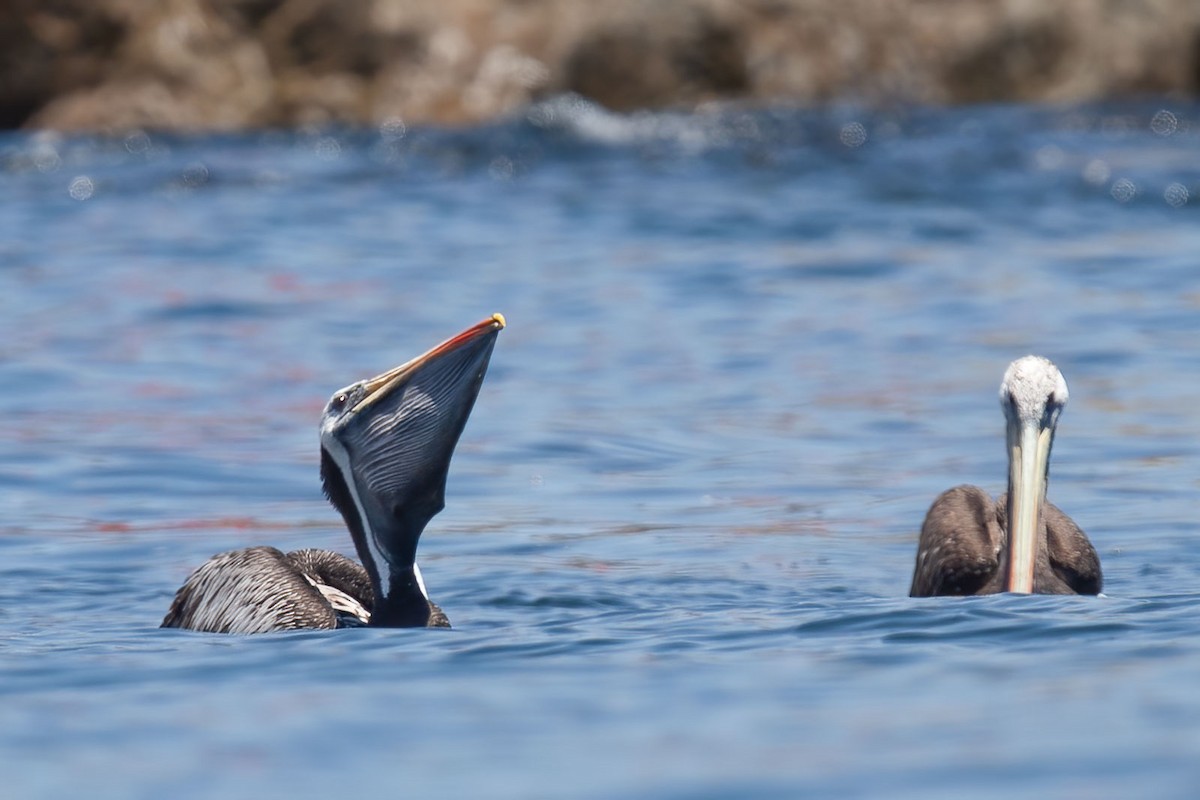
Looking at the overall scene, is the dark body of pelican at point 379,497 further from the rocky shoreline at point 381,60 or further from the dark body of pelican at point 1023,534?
the rocky shoreline at point 381,60

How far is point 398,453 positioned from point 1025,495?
6.48 ft

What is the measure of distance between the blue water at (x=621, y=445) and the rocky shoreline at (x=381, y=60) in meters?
1.01

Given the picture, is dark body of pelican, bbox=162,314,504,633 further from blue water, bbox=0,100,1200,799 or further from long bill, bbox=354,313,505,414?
blue water, bbox=0,100,1200,799

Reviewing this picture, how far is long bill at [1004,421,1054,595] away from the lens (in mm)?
6113

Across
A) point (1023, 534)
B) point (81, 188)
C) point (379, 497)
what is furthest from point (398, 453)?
point (81, 188)

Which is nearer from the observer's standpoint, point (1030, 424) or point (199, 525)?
point (1030, 424)

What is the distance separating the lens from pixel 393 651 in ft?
17.5

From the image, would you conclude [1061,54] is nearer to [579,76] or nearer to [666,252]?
[579,76]

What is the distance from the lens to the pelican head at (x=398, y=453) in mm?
5434

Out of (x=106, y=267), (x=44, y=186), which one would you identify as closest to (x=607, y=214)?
(x=106, y=267)

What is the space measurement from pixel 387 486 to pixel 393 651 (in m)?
0.61

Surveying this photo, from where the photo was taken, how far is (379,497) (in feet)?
19.1

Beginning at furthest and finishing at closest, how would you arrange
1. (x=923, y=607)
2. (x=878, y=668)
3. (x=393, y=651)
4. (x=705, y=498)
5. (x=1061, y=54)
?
(x=1061, y=54) < (x=705, y=498) < (x=923, y=607) < (x=393, y=651) < (x=878, y=668)

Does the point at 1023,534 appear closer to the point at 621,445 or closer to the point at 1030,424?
the point at 1030,424
